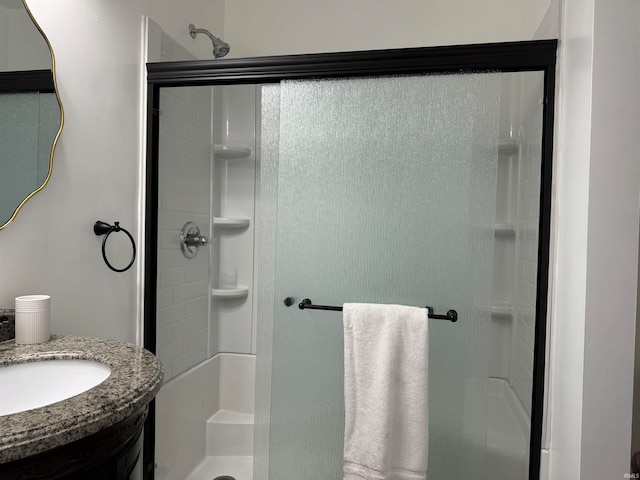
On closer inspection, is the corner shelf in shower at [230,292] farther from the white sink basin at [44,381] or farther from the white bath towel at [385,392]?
the white sink basin at [44,381]

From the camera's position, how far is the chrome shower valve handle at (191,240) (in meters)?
2.05

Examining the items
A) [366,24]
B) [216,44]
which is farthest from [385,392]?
[366,24]

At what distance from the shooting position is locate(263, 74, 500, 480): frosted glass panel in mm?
1420

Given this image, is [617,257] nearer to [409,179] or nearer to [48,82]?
[409,179]

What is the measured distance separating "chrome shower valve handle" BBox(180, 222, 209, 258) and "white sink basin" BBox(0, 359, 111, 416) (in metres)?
1.03

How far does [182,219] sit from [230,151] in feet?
Result: 1.53

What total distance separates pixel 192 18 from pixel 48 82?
3.41ft

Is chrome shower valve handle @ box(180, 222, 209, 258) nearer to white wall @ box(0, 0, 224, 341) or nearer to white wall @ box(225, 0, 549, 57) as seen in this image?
white wall @ box(0, 0, 224, 341)

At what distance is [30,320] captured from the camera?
110 cm

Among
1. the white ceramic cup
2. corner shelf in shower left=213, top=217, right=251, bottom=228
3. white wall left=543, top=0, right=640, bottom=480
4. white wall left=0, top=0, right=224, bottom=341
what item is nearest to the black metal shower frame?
white wall left=543, top=0, right=640, bottom=480

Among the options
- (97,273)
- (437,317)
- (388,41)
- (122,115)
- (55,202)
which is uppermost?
(388,41)

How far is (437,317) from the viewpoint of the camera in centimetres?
143

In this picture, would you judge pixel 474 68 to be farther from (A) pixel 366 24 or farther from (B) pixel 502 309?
(A) pixel 366 24

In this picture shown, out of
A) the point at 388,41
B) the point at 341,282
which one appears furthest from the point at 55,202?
the point at 388,41
